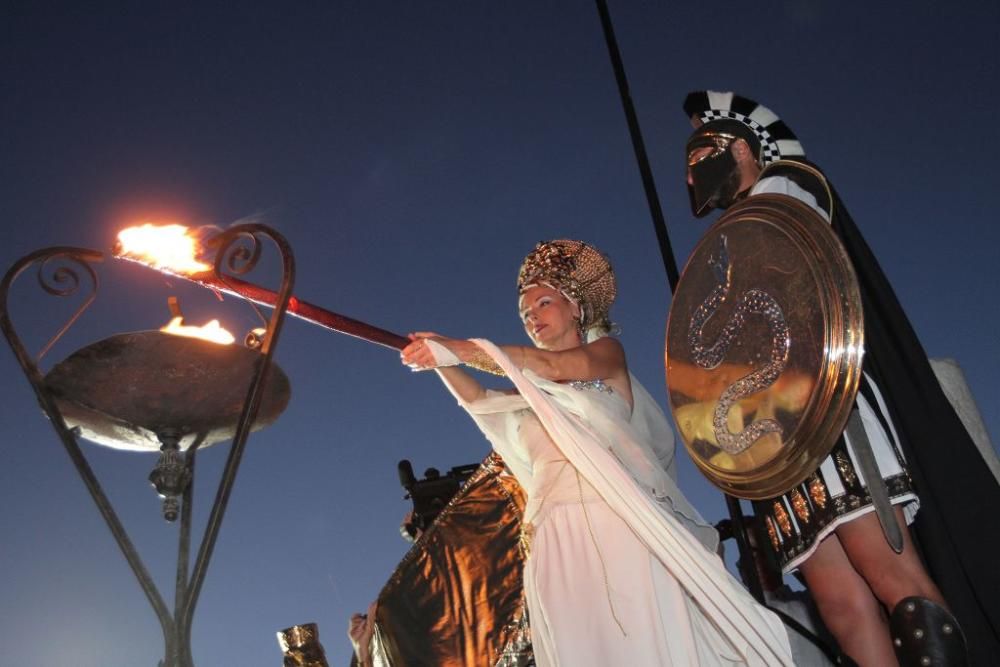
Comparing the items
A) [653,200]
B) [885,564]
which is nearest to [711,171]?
[653,200]

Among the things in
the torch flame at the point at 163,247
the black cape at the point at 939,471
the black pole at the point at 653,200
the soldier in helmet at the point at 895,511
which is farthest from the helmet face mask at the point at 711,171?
the torch flame at the point at 163,247

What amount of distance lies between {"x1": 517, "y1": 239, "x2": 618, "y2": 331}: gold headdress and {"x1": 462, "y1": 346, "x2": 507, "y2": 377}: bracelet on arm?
64 centimetres

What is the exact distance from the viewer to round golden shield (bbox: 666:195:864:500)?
240 cm

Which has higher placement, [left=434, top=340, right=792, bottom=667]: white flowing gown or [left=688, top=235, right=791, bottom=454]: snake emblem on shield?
[left=688, top=235, right=791, bottom=454]: snake emblem on shield

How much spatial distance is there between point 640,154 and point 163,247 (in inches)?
104

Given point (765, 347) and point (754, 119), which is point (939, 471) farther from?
point (754, 119)

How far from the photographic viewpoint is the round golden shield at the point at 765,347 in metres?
2.40

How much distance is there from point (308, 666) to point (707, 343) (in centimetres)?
295

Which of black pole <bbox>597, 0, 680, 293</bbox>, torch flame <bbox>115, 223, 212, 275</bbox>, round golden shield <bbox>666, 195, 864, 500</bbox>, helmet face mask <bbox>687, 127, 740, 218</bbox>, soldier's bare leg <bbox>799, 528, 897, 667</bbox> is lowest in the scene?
soldier's bare leg <bbox>799, 528, 897, 667</bbox>

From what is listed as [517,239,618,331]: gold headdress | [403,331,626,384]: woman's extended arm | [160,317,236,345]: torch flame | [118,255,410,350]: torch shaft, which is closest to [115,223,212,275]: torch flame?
[118,255,410,350]: torch shaft

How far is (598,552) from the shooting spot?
2.82 metres

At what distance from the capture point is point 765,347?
103 inches

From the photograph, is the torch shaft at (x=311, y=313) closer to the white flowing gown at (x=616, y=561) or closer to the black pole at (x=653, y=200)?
the white flowing gown at (x=616, y=561)

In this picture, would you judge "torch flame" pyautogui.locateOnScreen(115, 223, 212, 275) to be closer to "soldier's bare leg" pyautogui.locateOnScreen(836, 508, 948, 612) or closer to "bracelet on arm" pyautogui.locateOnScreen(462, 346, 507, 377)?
"bracelet on arm" pyautogui.locateOnScreen(462, 346, 507, 377)
